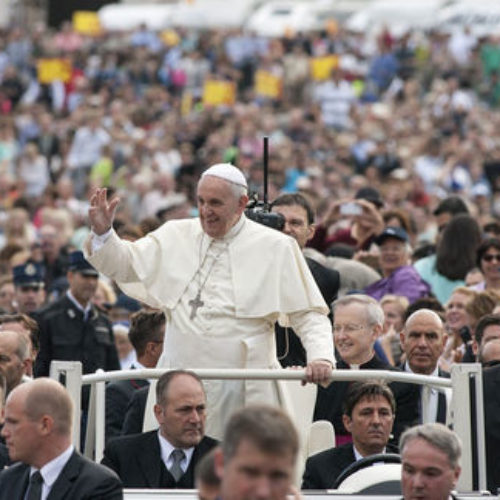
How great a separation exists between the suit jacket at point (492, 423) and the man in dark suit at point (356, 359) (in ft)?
1.77

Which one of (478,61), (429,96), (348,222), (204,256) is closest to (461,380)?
(204,256)

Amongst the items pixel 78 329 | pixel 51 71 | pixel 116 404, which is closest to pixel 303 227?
pixel 116 404

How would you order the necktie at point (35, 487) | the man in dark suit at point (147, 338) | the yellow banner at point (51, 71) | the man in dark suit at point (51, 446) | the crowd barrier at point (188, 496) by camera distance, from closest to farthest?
the man in dark suit at point (51, 446), the necktie at point (35, 487), the crowd barrier at point (188, 496), the man in dark suit at point (147, 338), the yellow banner at point (51, 71)

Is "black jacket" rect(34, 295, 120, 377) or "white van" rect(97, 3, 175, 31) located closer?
"black jacket" rect(34, 295, 120, 377)

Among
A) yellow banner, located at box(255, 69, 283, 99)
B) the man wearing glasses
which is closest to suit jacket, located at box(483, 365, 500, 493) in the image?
the man wearing glasses

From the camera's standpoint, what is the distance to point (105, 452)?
33.4 feet

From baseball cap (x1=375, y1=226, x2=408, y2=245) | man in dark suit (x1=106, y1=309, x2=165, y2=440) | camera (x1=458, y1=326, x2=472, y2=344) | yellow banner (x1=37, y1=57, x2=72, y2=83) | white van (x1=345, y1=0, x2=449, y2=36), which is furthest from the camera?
white van (x1=345, y1=0, x2=449, y2=36)

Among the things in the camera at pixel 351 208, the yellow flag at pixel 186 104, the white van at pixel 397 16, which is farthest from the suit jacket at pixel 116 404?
the white van at pixel 397 16

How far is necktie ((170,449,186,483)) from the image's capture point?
32.8 feet

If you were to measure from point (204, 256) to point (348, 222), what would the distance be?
7989 mm

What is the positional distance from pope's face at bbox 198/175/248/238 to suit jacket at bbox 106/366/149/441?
1624 millimetres

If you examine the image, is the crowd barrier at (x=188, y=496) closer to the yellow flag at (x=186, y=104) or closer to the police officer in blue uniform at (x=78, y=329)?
the police officer in blue uniform at (x=78, y=329)

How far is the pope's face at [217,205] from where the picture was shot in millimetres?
A: 10320

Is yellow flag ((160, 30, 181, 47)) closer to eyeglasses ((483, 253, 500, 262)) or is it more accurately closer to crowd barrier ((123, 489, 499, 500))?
eyeglasses ((483, 253, 500, 262))
